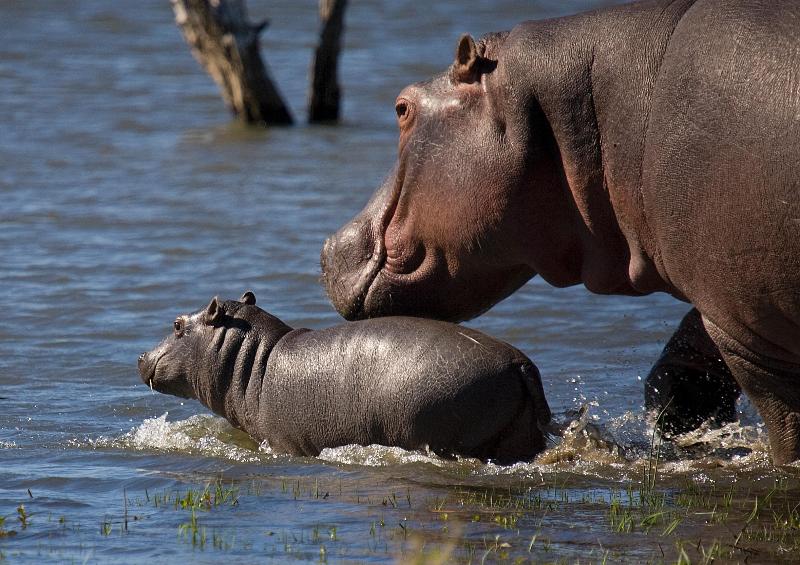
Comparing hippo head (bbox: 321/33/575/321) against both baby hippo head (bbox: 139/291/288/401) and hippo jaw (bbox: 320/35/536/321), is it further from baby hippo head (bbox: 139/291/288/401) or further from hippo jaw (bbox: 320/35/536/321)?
baby hippo head (bbox: 139/291/288/401)

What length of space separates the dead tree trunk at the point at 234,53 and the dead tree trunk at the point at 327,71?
35 centimetres

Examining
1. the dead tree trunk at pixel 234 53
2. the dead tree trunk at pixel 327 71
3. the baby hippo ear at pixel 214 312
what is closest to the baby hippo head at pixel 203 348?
the baby hippo ear at pixel 214 312

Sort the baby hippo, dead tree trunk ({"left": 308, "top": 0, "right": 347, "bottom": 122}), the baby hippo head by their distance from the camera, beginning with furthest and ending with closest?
dead tree trunk ({"left": 308, "top": 0, "right": 347, "bottom": 122}) → the baby hippo head → the baby hippo

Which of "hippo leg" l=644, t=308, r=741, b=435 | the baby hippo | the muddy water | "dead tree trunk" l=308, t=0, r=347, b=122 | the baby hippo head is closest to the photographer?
the muddy water

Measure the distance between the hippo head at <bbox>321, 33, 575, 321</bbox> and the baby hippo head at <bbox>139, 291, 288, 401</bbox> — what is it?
1.45ft

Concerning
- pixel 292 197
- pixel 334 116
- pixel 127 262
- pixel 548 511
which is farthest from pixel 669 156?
pixel 334 116

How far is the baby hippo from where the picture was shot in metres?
5.73

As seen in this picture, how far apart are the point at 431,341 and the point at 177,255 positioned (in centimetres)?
473

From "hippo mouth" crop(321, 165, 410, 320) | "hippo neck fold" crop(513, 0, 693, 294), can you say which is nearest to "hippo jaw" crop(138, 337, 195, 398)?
"hippo mouth" crop(321, 165, 410, 320)

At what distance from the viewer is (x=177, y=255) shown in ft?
33.7

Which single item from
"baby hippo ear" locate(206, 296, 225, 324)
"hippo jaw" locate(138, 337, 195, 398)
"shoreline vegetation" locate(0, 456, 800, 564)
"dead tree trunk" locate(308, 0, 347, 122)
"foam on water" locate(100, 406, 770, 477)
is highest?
"dead tree trunk" locate(308, 0, 347, 122)

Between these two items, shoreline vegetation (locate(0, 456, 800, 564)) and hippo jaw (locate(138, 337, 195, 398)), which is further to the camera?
hippo jaw (locate(138, 337, 195, 398))

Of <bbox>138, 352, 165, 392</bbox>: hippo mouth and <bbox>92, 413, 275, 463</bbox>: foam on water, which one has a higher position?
<bbox>138, 352, 165, 392</bbox>: hippo mouth

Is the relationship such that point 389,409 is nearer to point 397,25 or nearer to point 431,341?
point 431,341
